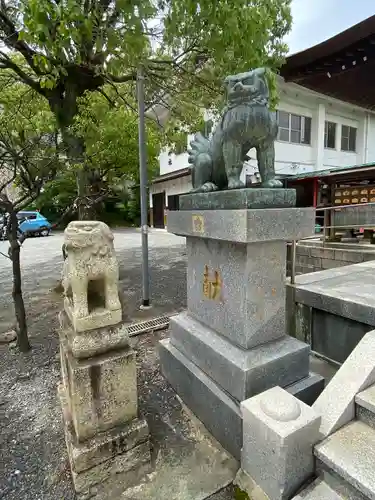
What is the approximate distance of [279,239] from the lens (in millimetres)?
2139

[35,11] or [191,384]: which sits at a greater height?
[35,11]

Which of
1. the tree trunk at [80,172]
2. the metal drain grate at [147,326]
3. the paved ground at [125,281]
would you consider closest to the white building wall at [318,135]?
the paved ground at [125,281]

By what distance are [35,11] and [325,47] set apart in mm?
5556

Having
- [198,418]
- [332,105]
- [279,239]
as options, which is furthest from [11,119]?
[332,105]

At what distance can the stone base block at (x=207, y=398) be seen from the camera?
214cm

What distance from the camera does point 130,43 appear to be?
326cm

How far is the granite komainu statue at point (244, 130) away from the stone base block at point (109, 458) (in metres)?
2.06

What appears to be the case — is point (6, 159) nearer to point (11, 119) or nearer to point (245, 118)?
point (11, 119)

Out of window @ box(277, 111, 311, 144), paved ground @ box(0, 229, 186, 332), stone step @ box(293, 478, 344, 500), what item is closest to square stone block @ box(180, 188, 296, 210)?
stone step @ box(293, 478, 344, 500)

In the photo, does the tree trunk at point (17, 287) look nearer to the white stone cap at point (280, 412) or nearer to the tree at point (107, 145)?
the tree at point (107, 145)

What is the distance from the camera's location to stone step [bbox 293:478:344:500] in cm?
161

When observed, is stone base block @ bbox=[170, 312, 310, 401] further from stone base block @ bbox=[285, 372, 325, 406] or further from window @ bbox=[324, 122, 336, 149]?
window @ bbox=[324, 122, 336, 149]

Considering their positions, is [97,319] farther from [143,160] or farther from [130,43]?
[143,160]

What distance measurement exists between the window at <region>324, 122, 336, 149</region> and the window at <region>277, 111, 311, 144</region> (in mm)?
1203
